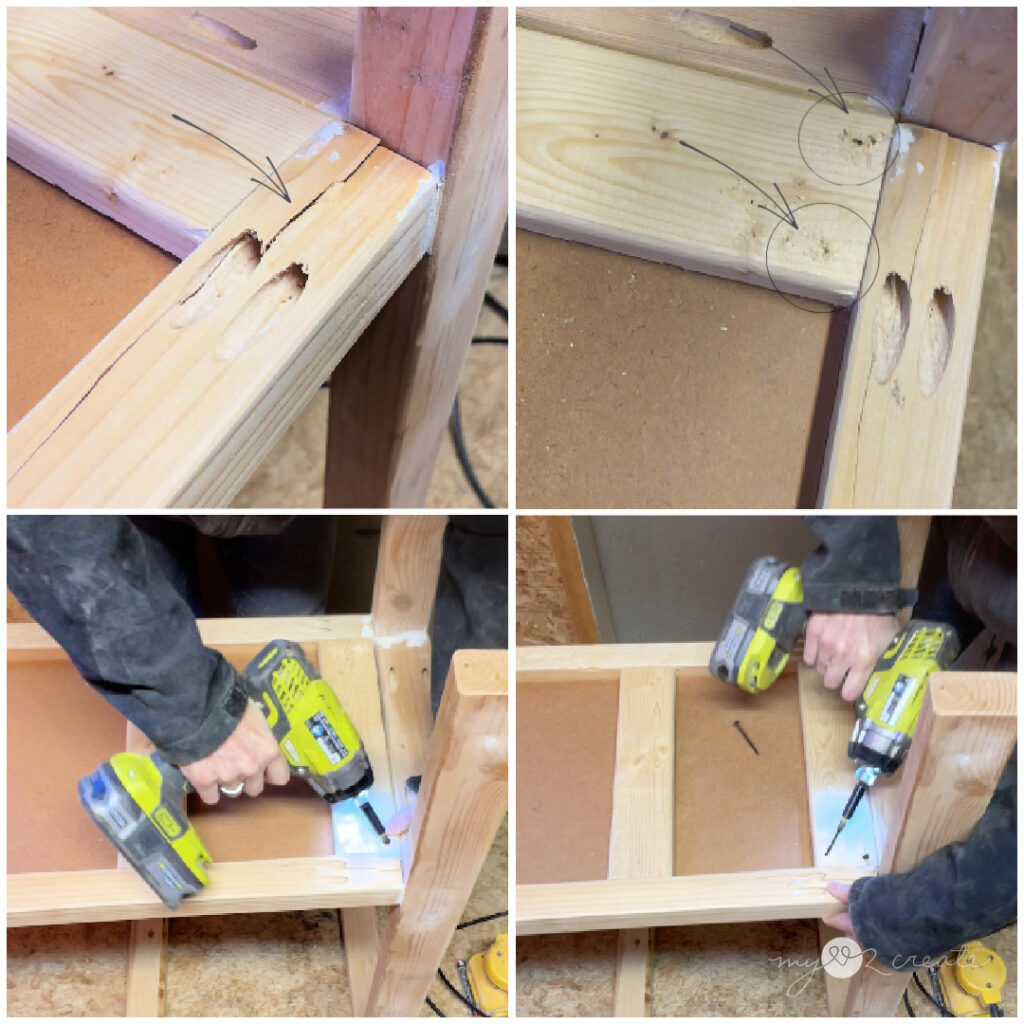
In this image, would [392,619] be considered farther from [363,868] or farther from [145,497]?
[145,497]

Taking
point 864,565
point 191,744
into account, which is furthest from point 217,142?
point 864,565

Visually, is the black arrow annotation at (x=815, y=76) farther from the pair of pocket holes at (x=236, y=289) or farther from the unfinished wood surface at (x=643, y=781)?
the unfinished wood surface at (x=643, y=781)

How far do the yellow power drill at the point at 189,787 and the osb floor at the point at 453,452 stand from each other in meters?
1.10

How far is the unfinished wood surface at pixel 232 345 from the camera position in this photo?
745 mm

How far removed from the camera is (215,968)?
5.10 feet

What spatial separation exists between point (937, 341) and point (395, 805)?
820mm

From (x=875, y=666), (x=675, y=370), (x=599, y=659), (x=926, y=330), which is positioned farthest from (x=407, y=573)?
(x=926, y=330)

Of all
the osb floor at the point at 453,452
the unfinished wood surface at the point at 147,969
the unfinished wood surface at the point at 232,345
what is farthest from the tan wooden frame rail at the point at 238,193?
the osb floor at the point at 453,452

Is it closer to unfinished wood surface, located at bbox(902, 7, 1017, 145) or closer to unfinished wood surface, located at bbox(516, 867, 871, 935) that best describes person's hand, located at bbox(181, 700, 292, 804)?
unfinished wood surface, located at bbox(516, 867, 871, 935)

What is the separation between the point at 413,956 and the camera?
1.16m

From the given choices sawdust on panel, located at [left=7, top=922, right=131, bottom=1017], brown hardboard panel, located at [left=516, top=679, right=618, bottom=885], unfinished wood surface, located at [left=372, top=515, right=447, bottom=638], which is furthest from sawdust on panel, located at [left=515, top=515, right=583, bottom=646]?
sawdust on panel, located at [left=7, top=922, right=131, bottom=1017]

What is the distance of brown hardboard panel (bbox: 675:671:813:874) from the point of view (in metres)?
1.14

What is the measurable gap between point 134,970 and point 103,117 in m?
Answer: 1.28

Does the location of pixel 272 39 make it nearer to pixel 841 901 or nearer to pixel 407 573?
pixel 407 573
